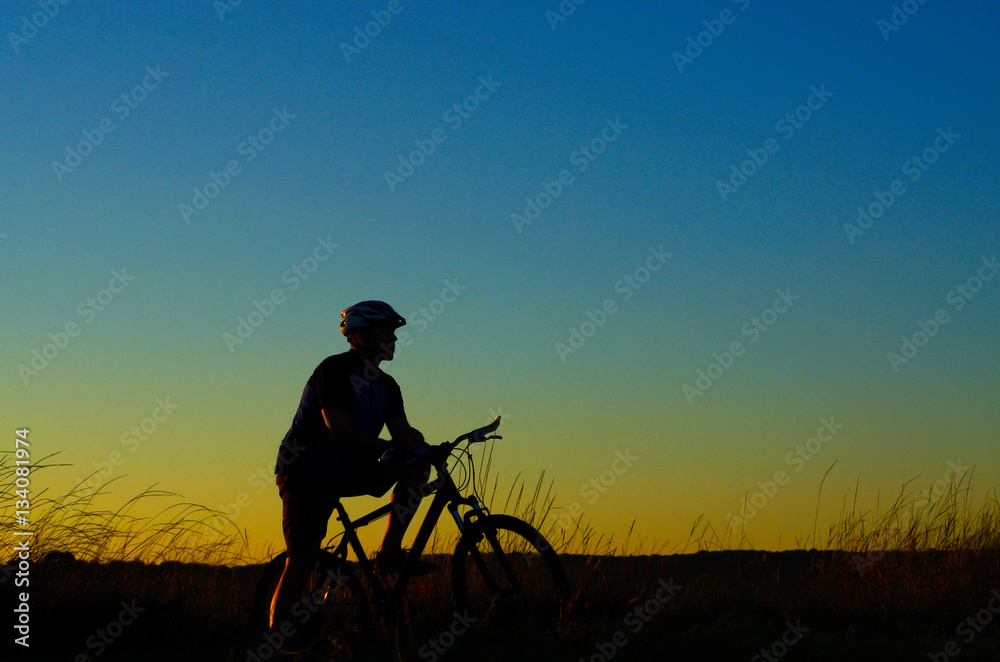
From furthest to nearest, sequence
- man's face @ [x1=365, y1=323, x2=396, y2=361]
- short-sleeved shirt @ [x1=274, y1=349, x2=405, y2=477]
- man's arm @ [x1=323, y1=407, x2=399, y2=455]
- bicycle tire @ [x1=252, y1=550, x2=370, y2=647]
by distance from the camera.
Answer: bicycle tire @ [x1=252, y1=550, x2=370, y2=647] → man's face @ [x1=365, y1=323, x2=396, y2=361] → short-sleeved shirt @ [x1=274, y1=349, x2=405, y2=477] → man's arm @ [x1=323, y1=407, x2=399, y2=455]

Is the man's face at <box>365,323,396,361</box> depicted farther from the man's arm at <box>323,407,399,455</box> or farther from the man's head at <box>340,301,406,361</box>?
the man's arm at <box>323,407,399,455</box>

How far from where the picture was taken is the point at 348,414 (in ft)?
19.1

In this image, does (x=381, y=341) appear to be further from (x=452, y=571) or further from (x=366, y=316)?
(x=452, y=571)

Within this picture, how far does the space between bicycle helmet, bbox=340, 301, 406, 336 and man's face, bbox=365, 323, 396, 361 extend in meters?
0.05

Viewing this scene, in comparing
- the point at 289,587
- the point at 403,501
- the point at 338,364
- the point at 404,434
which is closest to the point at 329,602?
the point at 289,587

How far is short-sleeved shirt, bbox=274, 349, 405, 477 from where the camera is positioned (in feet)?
19.3

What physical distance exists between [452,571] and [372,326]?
1.67 m

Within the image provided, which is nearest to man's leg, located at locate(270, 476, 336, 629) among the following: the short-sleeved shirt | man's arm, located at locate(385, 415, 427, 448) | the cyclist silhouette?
the cyclist silhouette

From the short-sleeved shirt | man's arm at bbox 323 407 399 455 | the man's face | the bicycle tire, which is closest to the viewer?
man's arm at bbox 323 407 399 455

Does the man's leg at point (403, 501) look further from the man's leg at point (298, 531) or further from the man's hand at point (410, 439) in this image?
the man's leg at point (298, 531)

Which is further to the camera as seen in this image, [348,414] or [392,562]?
[392,562]

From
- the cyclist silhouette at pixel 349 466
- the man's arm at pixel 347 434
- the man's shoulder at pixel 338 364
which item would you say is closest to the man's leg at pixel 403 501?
the cyclist silhouette at pixel 349 466

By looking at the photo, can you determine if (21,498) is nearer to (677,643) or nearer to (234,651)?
(234,651)

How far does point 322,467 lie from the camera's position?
19.7 ft
